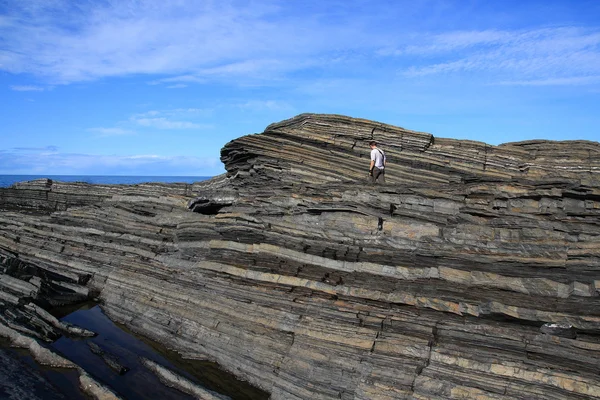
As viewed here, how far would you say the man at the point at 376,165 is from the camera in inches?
754

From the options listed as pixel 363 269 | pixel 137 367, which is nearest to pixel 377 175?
pixel 363 269

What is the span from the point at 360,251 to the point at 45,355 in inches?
442

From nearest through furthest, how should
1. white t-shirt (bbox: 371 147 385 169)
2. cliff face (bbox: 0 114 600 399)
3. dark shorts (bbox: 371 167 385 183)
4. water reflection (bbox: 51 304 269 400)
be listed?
cliff face (bbox: 0 114 600 399), water reflection (bbox: 51 304 269 400), white t-shirt (bbox: 371 147 385 169), dark shorts (bbox: 371 167 385 183)

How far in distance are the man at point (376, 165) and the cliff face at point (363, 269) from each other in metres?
1.31

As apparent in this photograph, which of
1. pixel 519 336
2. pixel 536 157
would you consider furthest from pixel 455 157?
pixel 519 336

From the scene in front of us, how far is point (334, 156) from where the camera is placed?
75.6 feet

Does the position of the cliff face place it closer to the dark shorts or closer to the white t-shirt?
the dark shorts

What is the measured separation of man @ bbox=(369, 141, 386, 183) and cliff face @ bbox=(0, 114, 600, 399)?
4.31ft

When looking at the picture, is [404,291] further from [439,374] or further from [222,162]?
[222,162]

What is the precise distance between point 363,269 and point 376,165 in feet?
18.1

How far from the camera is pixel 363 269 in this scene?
15273 mm

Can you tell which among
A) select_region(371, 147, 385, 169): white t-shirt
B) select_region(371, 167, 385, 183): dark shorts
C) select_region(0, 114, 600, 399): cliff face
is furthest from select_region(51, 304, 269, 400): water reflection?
select_region(371, 147, 385, 169): white t-shirt

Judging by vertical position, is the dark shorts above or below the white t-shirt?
below

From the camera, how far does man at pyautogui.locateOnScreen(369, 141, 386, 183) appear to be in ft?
62.8
